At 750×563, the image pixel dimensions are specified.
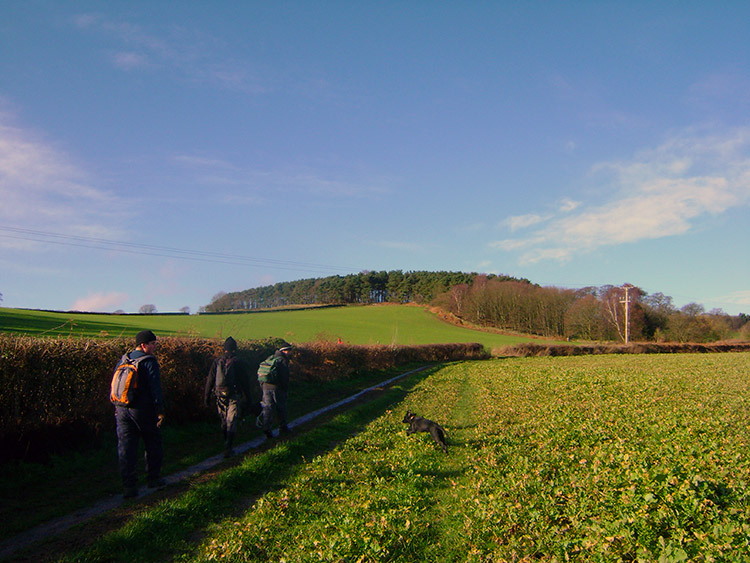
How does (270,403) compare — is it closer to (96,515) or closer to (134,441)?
(134,441)

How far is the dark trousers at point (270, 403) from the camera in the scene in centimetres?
1203

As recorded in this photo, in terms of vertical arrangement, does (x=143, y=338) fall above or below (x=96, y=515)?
above

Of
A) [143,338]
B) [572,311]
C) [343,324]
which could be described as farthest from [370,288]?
[143,338]

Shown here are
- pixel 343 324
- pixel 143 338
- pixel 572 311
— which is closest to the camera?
pixel 143 338

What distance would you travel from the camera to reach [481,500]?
255 inches

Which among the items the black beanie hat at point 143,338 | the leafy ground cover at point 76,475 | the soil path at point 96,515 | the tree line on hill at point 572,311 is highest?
the tree line on hill at point 572,311

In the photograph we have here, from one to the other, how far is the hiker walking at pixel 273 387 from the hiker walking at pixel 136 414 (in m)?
3.79

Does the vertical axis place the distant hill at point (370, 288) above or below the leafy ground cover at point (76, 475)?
above

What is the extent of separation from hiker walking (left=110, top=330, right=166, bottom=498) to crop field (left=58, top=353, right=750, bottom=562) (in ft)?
3.43

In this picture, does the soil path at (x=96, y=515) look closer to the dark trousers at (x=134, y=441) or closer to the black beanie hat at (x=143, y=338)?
the dark trousers at (x=134, y=441)

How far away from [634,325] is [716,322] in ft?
48.6

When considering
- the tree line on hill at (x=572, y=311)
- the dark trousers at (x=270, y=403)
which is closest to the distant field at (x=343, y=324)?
the tree line on hill at (x=572, y=311)

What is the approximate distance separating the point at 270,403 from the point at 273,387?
16.2 inches

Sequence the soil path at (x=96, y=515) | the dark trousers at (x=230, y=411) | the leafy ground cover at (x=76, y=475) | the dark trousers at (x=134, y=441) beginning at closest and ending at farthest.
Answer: the soil path at (x=96, y=515), the leafy ground cover at (x=76, y=475), the dark trousers at (x=134, y=441), the dark trousers at (x=230, y=411)
